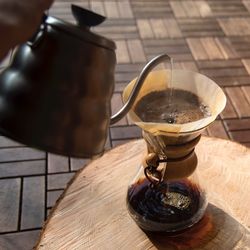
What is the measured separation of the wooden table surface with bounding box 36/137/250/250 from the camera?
826 mm

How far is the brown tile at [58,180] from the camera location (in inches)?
53.1

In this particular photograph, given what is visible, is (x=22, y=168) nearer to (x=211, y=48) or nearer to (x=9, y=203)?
(x=9, y=203)

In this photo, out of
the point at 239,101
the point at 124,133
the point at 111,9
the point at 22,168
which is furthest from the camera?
the point at 111,9

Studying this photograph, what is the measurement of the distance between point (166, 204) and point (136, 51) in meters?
1.20

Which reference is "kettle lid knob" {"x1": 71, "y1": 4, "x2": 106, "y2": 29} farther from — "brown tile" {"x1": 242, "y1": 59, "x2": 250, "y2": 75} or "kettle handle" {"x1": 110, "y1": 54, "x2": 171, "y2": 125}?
"brown tile" {"x1": 242, "y1": 59, "x2": 250, "y2": 75}

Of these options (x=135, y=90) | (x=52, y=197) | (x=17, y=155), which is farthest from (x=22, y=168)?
(x=135, y=90)

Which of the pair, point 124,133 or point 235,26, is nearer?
point 124,133

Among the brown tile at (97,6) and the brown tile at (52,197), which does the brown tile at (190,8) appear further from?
the brown tile at (52,197)

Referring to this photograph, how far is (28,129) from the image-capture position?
1.51 ft

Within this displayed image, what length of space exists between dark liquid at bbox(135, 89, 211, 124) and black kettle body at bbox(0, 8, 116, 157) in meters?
0.30

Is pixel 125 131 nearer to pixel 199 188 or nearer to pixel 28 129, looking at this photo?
pixel 199 188

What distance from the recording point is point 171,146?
745 mm

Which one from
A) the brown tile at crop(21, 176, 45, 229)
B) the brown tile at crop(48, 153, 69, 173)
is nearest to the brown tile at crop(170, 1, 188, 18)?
the brown tile at crop(48, 153, 69, 173)

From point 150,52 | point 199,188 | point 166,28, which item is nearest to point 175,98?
point 199,188
